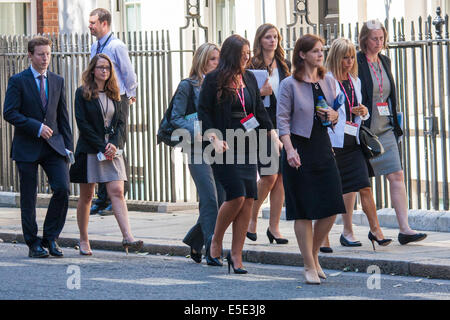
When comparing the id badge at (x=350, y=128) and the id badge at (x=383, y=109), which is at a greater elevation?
the id badge at (x=383, y=109)

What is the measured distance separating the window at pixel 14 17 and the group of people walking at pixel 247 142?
10.0 metres

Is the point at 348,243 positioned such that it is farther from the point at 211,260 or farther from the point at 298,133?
the point at 298,133

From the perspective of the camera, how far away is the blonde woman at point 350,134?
32.3ft

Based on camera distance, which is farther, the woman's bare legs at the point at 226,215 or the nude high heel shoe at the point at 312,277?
the woman's bare legs at the point at 226,215

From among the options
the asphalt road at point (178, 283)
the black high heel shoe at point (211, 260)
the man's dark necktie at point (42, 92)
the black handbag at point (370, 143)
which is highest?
the man's dark necktie at point (42, 92)

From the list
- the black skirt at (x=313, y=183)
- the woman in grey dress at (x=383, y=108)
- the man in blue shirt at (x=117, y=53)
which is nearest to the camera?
the black skirt at (x=313, y=183)

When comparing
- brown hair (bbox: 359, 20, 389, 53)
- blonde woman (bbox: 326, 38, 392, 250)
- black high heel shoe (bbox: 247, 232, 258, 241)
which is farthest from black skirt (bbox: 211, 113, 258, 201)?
brown hair (bbox: 359, 20, 389, 53)

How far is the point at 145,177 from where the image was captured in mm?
14188

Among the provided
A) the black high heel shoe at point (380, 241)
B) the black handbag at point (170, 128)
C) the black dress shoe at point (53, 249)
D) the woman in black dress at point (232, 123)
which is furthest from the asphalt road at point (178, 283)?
the black handbag at point (170, 128)

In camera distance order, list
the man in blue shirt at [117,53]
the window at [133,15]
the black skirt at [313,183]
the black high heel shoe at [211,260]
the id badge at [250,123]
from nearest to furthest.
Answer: the black skirt at [313,183] → the id badge at [250,123] → the black high heel shoe at [211,260] → the man in blue shirt at [117,53] → the window at [133,15]

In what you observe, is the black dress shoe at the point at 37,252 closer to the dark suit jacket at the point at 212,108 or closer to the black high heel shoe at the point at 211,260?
the black high heel shoe at the point at 211,260
